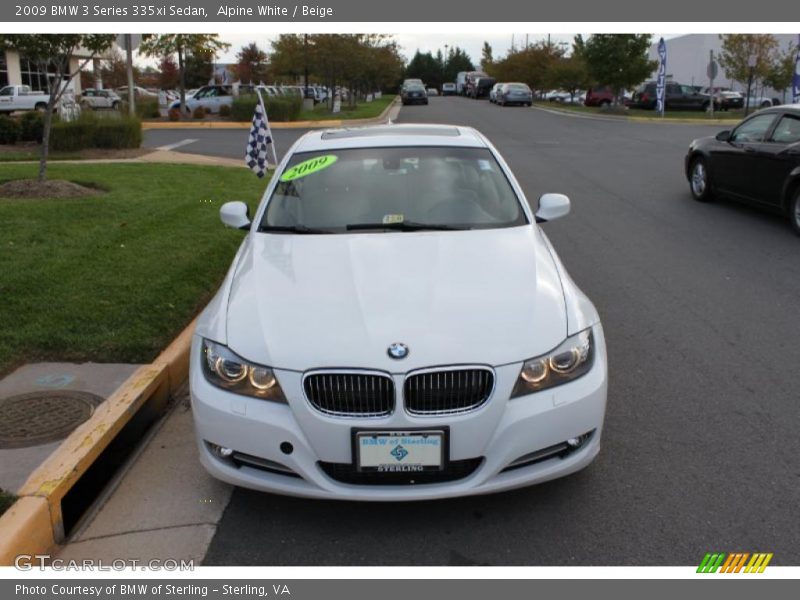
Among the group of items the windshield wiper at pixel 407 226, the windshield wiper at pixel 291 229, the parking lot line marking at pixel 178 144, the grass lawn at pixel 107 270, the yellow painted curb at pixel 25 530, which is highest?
the windshield wiper at pixel 407 226

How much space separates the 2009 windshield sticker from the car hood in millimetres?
779

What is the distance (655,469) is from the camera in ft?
12.5

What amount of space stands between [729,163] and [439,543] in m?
8.97

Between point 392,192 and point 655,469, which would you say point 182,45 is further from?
point 655,469

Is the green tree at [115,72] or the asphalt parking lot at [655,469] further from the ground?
the green tree at [115,72]

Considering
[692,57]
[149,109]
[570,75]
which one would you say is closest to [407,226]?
[149,109]

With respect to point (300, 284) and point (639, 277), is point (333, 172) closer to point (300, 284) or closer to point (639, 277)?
point (300, 284)

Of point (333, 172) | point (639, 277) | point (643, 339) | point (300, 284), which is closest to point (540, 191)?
point (639, 277)

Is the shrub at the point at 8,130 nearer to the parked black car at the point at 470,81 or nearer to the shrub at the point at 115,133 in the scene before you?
the shrub at the point at 115,133

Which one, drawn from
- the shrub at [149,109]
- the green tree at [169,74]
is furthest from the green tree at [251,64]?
the shrub at [149,109]

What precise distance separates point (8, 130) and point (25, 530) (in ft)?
61.2

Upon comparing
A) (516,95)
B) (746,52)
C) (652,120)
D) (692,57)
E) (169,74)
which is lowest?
(652,120)

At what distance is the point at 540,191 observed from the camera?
12.6m

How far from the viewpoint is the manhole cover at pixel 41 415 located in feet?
13.3
